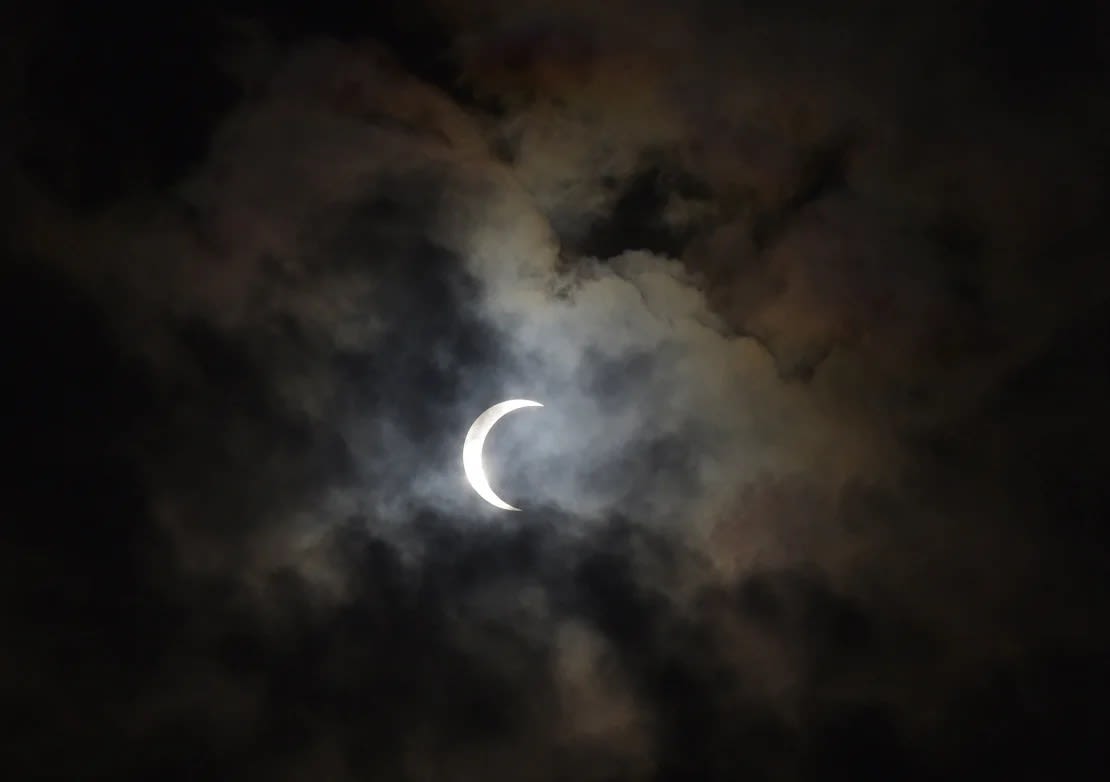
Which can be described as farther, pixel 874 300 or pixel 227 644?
pixel 227 644

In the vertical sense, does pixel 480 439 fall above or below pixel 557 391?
below

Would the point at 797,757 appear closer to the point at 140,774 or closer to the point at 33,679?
the point at 140,774

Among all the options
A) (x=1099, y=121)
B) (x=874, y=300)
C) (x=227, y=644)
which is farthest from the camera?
(x=227, y=644)

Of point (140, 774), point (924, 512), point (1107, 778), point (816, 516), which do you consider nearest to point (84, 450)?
point (140, 774)

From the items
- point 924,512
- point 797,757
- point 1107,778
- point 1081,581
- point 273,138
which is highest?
point 273,138

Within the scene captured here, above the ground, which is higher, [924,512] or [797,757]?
[924,512]

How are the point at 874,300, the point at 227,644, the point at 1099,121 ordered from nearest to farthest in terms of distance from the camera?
1. the point at 1099,121
2. the point at 874,300
3. the point at 227,644

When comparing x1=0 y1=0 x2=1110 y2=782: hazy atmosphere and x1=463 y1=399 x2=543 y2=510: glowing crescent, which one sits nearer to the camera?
x1=0 y1=0 x2=1110 y2=782: hazy atmosphere

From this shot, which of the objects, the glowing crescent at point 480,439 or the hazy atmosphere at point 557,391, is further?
the glowing crescent at point 480,439
